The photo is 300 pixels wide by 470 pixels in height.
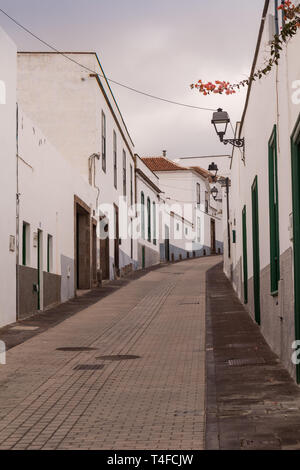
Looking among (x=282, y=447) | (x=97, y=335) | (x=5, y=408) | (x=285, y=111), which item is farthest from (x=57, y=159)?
(x=282, y=447)

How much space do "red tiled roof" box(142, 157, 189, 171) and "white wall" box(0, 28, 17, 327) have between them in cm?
4337

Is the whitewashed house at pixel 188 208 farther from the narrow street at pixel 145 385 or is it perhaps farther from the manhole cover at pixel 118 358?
the manhole cover at pixel 118 358

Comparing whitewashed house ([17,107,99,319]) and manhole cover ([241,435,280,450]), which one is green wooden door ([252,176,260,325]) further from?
manhole cover ([241,435,280,450])

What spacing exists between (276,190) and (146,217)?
31370mm

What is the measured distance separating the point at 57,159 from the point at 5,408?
1230 cm

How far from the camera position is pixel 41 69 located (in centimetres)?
2538

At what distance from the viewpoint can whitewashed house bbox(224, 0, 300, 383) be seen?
7.66 meters

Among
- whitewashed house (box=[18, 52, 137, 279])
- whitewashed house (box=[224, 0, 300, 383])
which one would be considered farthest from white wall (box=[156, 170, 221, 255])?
whitewashed house (box=[224, 0, 300, 383])

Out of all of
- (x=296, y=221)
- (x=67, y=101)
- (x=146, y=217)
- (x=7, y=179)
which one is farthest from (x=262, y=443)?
(x=146, y=217)

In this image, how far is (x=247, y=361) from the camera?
31.3 ft

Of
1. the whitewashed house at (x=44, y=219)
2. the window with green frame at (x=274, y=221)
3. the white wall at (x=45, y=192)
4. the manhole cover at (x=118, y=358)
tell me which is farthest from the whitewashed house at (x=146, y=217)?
the window with green frame at (x=274, y=221)

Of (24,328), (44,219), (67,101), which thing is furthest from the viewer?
(67,101)

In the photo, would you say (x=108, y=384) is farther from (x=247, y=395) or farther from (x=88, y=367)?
(x=247, y=395)

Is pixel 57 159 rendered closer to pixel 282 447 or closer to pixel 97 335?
pixel 97 335
